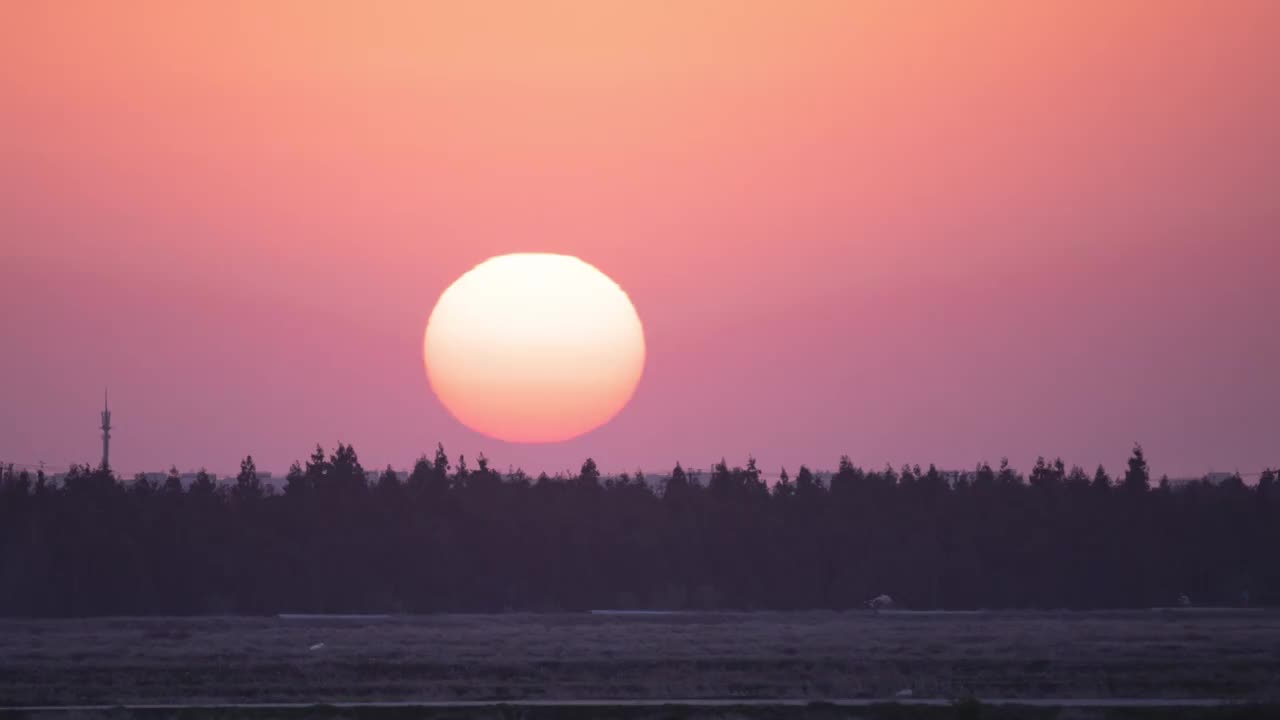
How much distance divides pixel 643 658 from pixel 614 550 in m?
49.6

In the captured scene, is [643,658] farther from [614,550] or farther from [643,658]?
[614,550]

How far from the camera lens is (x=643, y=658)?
2254 inches

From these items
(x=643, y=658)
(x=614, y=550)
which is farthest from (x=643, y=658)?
(x=614, y=550)

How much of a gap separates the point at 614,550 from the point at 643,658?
49.6 metres

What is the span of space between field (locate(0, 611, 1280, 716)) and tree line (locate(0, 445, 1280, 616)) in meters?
16.1

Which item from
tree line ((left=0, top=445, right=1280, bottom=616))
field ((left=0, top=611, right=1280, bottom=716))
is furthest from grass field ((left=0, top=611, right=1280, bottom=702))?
tree line ((left=0, top=445, right=1280, bottom=616))

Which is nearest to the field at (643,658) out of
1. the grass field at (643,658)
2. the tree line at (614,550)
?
the grass field at (643,658)

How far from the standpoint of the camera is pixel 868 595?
332ft

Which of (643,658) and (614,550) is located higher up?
(614,550)

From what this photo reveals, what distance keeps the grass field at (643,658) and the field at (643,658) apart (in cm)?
9

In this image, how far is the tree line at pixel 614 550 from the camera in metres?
101

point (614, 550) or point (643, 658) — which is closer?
point (643, 658)

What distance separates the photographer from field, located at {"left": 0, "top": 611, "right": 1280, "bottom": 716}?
46.8 m

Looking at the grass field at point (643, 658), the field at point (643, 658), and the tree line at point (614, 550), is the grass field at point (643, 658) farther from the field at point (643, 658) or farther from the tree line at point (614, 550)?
the tree line at point (614, 550)
